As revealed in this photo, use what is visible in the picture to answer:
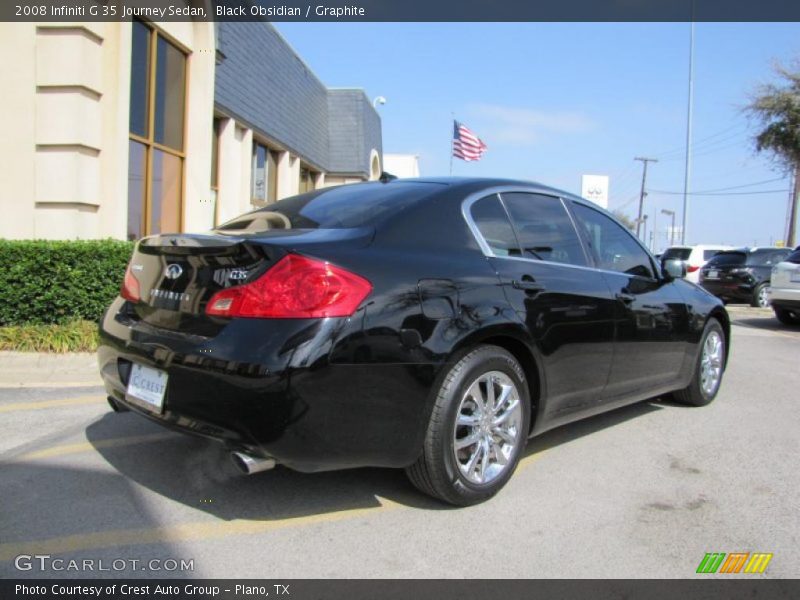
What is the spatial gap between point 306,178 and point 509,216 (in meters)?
18.3

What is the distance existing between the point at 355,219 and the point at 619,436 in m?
2.53

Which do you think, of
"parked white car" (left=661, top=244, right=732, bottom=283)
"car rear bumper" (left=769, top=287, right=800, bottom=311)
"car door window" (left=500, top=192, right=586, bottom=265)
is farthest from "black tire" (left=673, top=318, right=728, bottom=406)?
"parked white car" (left=661, top=244, right=732, bottom=283)

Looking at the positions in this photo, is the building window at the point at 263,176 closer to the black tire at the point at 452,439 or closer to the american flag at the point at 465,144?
the american flag at the point at 465,144

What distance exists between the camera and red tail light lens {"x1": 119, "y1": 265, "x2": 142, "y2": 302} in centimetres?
330

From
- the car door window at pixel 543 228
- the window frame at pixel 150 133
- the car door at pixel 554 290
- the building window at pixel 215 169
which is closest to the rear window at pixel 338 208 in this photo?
the car door at pixel 554 290

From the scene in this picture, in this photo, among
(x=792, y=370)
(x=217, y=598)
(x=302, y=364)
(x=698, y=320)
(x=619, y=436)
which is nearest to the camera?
(x=217, y=598)

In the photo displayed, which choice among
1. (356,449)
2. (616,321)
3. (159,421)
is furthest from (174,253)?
(616,321)

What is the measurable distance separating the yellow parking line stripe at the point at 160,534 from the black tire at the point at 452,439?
38 centimetres

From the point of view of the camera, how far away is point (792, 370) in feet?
23.6

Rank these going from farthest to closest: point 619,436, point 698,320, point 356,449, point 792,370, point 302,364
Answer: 1. point 792,370
2. point 698,320
3. point 619,436
4. point 356,449
5. point 302,364

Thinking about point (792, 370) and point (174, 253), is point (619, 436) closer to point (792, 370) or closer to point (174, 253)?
point (174, 253)

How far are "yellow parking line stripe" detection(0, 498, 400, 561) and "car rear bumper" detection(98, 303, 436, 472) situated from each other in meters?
0.44

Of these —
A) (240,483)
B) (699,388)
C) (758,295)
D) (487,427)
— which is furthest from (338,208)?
(758,295)

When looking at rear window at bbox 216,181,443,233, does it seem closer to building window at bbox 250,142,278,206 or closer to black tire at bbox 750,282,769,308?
building window at bbox 250,142,278,206
